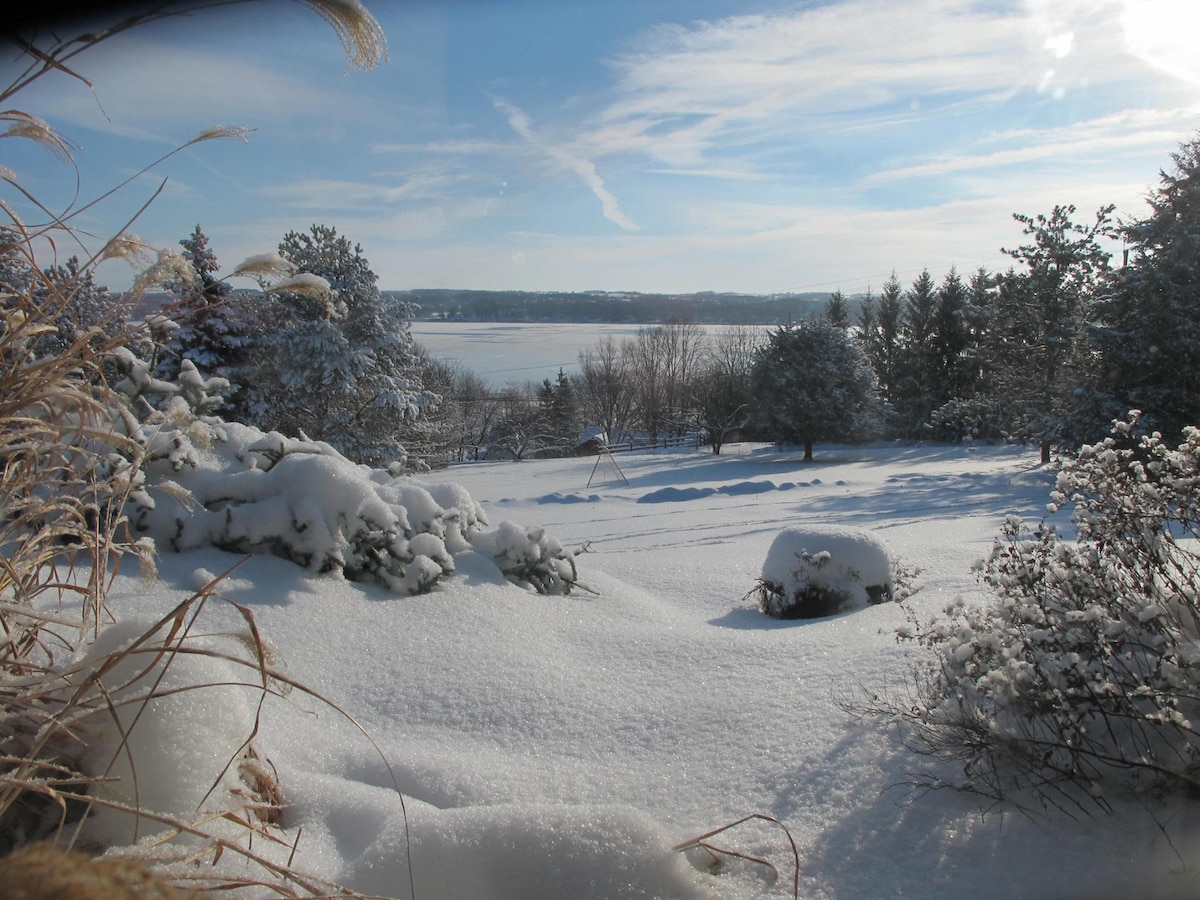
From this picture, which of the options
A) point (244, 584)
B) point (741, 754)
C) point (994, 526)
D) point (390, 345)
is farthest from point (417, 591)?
point (390, 345)

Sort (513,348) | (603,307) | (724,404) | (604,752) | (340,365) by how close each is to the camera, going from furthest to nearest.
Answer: (513,348)
(603,307)
(724,404)
(340,365)
(604,752)

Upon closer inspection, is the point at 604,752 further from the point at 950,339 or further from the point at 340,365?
the point at 950,339

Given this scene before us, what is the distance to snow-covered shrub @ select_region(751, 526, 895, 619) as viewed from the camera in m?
4.86

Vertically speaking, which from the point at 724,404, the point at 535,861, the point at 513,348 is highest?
the point at 513,348

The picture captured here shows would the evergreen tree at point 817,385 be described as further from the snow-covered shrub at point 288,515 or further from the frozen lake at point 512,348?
the frozen lake at point 512,348

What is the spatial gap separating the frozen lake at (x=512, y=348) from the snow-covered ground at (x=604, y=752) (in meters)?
46.1

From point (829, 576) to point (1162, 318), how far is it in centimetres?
1263

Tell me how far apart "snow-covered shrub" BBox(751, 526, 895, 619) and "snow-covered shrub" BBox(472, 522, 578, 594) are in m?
1.38

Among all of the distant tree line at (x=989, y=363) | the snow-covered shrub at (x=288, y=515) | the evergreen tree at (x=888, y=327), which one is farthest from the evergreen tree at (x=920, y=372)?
the snow-covered shrub at (x=288, y=515)

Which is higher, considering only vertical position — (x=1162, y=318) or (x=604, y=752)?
(x=1162, y=318)

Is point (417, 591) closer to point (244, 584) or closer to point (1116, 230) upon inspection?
point (244, 584)

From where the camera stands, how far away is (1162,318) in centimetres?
1363

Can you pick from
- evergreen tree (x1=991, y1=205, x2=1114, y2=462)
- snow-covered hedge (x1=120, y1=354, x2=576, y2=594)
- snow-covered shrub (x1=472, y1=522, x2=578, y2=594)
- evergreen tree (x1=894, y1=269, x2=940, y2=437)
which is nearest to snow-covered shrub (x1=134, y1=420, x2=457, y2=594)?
snow-covered hedge (x1=120, y1=354, x2=576, y2=594)

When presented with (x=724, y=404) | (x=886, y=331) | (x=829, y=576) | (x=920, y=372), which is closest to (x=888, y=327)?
(x=886, y=331)
